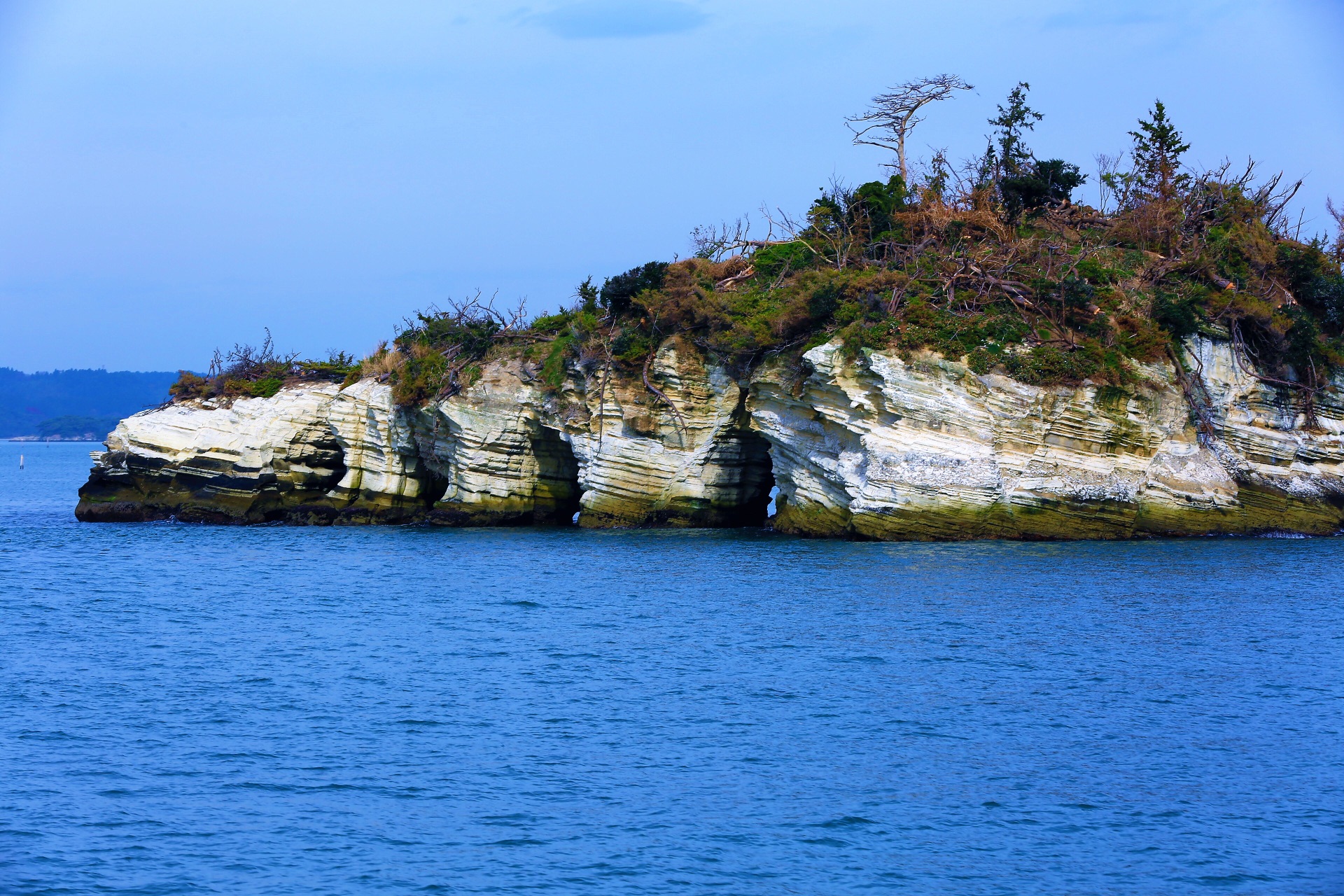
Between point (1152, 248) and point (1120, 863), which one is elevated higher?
point (1152, 248)

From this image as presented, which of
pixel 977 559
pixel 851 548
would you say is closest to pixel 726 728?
pixel 977 559

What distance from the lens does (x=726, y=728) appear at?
16.4 m

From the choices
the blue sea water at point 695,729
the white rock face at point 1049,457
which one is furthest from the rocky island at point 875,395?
the blue sea water at point 695,729

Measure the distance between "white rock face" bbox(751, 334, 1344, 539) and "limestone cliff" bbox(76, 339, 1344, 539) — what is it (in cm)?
5

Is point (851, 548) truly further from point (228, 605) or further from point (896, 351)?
point (228, 605)

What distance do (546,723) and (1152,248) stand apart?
95.9 feet

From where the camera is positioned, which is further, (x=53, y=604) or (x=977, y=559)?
(x=977, y=559)

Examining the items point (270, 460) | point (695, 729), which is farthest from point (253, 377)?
point (695, 729)

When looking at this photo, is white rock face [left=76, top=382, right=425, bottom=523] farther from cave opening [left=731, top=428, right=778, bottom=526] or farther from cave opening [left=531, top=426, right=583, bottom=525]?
cave opening [left=731, top=428, right=778, bottom=526]

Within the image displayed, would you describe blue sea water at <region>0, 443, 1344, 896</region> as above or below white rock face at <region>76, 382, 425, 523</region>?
below

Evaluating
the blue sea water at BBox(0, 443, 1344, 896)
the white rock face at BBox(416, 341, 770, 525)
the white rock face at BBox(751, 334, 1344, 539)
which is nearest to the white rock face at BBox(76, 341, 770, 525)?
the white rock face at BBox(416, 341, 770, 525)

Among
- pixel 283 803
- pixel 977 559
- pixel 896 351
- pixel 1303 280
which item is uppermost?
pixel 1303 280

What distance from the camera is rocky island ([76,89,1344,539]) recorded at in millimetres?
31703

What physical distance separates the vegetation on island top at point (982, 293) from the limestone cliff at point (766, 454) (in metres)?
0.72
